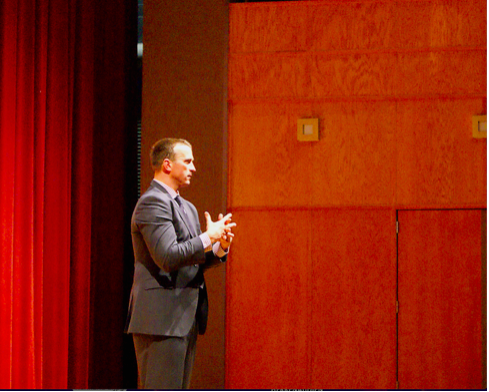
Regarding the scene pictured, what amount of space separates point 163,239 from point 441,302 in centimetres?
236

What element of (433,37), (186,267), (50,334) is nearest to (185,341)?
(186,267)

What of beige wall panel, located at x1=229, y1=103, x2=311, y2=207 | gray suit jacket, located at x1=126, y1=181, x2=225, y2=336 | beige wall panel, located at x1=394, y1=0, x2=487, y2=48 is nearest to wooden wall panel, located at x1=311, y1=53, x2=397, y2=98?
beige wall panel, located at x1=394, y1=0, x2=487, y2=48

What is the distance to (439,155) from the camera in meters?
4.15

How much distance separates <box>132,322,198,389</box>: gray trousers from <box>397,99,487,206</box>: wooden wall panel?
2.22 metres

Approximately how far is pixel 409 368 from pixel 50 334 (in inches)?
87.5

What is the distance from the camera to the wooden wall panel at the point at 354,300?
413cm

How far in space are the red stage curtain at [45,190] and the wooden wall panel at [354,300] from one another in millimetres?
1504

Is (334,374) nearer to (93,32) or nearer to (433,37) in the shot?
(433,37)

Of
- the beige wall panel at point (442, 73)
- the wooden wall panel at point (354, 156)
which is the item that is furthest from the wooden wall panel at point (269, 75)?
the beige wall panel at point (442, 73)

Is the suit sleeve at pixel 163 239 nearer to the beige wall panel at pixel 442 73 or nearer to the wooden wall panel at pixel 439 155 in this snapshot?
the wooden wall panel at pixel 439 155

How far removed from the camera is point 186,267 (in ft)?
8.27

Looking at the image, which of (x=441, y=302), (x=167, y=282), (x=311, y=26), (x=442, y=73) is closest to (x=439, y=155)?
(x=442, y=73)

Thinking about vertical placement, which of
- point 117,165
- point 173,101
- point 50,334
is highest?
point 173,101

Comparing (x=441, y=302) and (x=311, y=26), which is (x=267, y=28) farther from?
(x=441, y=302)
